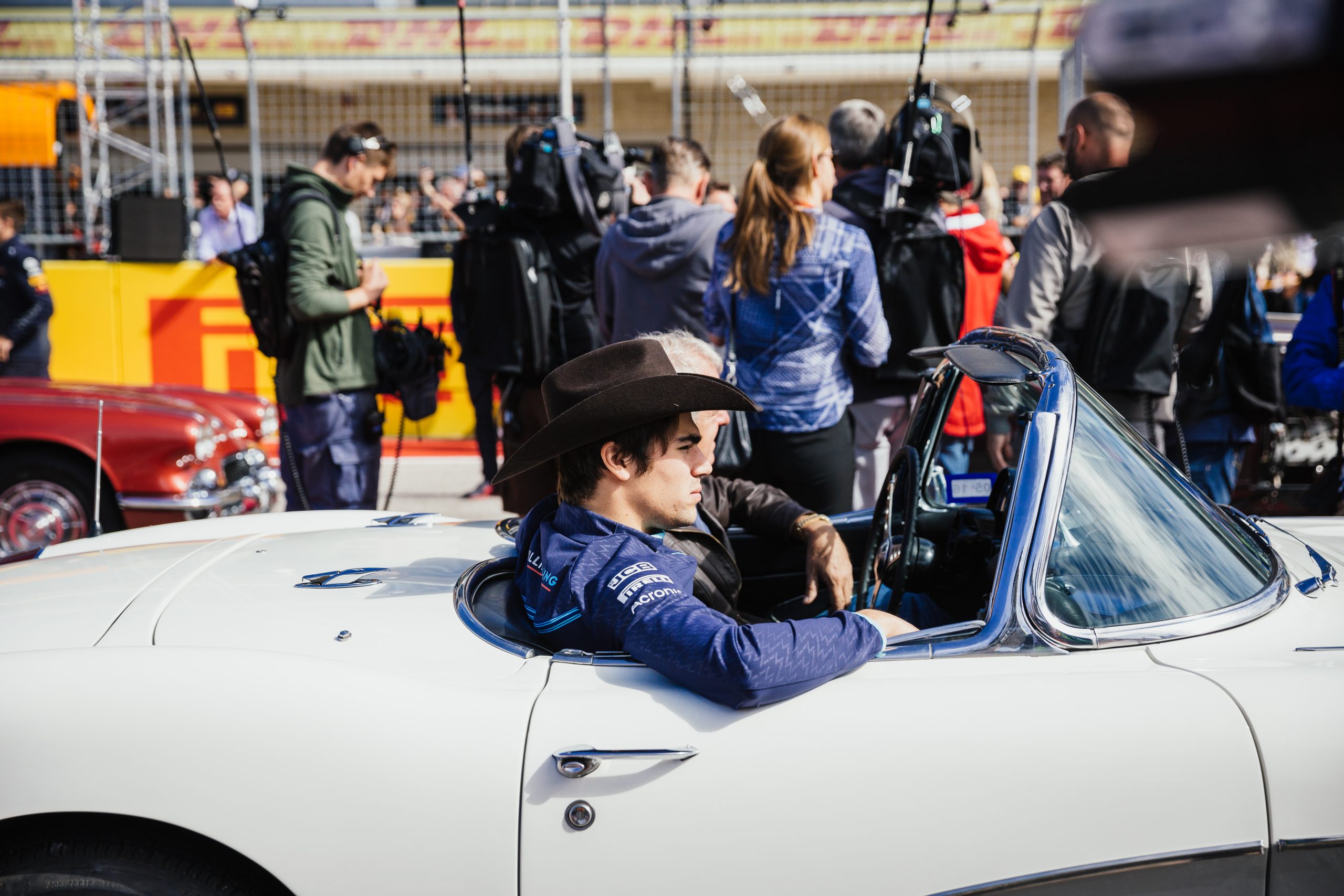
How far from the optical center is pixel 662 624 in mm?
1867

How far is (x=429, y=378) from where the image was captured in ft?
16.4

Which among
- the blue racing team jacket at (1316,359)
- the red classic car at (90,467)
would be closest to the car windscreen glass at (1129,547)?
the blue racing team jacket at (1316,359)

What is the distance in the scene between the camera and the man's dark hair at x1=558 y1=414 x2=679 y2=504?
2.15 meters

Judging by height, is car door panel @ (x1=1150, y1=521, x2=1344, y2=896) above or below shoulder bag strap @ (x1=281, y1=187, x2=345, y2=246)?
below

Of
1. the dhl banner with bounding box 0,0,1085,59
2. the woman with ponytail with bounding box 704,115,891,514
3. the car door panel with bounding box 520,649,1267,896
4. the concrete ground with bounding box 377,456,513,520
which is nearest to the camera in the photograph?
the car door panel with bounding box 520,649,1267,896

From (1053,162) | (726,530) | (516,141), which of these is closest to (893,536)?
(726,530)

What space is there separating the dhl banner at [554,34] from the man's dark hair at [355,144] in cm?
269

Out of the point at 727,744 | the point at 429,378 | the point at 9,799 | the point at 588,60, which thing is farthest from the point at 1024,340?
the point at 588,60

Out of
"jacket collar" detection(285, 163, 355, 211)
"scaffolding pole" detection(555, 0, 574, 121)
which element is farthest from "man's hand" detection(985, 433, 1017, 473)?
"scaffolding pole" detection(555, 0, 574, 121)

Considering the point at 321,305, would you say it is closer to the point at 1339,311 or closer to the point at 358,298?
the point at 358,298

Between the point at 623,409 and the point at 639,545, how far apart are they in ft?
0.79

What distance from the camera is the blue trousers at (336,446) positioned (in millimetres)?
4598

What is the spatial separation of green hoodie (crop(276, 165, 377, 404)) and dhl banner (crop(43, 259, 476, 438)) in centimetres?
413

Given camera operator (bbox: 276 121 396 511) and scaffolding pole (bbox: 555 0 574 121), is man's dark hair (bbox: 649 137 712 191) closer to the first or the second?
camera operator (bbox: 276 121 396 511)
